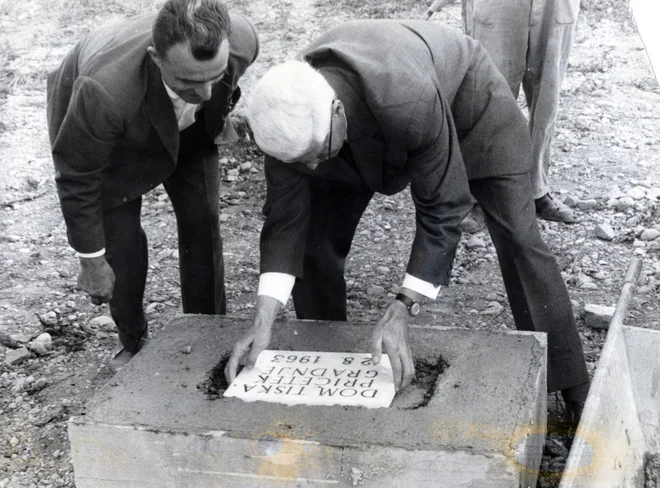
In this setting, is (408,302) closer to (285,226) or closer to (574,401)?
(285,226)

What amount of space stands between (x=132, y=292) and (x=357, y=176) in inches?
49.3

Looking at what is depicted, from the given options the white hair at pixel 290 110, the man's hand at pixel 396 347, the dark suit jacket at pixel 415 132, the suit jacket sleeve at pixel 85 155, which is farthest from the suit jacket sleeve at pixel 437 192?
the suit jacket sleeve at pixel 85 155

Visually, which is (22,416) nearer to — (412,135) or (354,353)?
(354,353)

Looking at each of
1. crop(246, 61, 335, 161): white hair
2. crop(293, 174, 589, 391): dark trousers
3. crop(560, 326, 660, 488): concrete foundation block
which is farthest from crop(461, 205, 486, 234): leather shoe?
crop(246, 61, 335, 161): white hair

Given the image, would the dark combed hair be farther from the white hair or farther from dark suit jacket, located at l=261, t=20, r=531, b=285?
the white hair

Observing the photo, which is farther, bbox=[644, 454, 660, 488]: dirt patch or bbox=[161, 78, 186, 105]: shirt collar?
bbox=[161, 78, 186, 105]: shirt collar

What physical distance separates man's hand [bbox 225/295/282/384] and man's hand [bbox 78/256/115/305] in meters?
0.76

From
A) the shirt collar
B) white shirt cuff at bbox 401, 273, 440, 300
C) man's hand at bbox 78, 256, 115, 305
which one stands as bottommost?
man's hand at bbox 78, 256, 115, 305

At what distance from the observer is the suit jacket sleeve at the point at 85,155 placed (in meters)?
2.86

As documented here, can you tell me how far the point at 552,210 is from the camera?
5012 mm

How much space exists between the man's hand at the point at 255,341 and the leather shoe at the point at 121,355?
1.21 meters

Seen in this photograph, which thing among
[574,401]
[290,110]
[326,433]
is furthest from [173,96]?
[574,401]

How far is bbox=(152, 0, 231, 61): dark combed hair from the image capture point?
274cm

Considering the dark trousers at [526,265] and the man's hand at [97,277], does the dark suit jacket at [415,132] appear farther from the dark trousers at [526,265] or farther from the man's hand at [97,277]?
the man's hand at [97,277]
